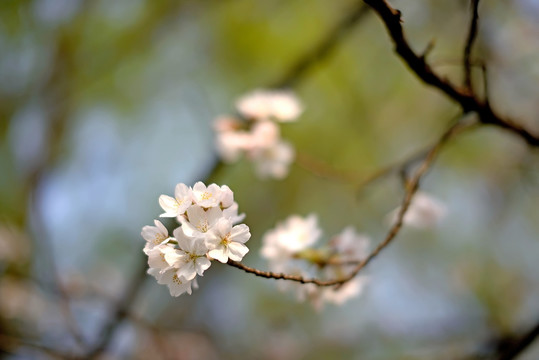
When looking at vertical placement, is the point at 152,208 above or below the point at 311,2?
below

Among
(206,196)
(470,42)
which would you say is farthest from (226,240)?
(470,42)

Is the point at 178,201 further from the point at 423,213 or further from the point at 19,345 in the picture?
the point at 19,345

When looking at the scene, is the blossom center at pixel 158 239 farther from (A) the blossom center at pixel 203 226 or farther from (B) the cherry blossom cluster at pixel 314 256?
(B) the cherry blossom cluster at pixel 314 256

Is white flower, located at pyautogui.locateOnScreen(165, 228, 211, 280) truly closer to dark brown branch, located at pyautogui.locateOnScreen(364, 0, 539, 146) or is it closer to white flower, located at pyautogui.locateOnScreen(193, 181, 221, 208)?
Result: white flower, located at pyautogui.locateOnScreen(193, 181, 221, 208)

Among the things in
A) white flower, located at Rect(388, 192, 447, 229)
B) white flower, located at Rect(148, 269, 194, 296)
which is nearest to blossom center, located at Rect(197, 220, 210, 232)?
white flower, located at Rect(148, 269, 194, 296)

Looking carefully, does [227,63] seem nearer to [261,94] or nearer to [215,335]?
[261,94]

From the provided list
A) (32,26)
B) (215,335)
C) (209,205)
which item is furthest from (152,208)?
(209,205)

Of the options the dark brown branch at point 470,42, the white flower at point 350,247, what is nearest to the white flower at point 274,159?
the white flower at point 350,247
